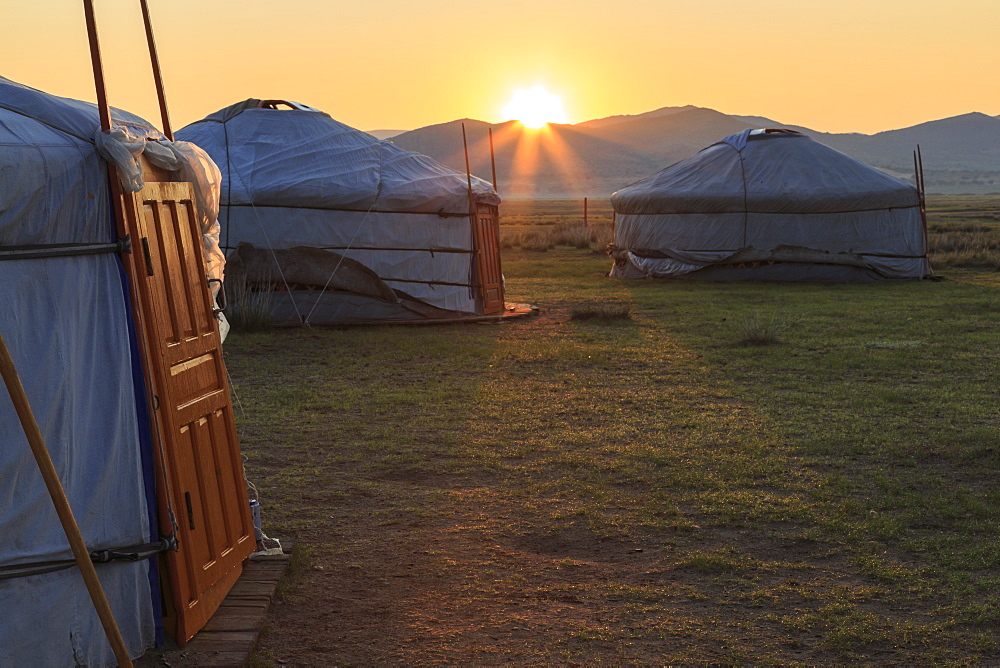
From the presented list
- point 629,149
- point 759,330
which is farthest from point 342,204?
point 629,149

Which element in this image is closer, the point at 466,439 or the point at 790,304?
the point at 466,439

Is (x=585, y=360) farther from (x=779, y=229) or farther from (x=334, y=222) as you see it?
(x=779, y=229)

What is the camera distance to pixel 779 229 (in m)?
17.8

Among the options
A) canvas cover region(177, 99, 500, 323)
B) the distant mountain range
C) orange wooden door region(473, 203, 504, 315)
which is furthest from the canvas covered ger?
the distant mountain range

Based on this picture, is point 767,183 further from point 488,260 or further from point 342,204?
point 342,204

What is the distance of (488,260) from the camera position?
13305mm

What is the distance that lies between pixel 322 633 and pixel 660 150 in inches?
6769

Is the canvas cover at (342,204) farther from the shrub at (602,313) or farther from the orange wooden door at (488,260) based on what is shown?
the shrub at (602,313)

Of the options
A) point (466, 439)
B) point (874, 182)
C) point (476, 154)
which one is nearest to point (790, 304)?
point (874, 182)

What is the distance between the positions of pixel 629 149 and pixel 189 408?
523 feet

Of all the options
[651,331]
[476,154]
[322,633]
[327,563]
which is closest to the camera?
[322,633]

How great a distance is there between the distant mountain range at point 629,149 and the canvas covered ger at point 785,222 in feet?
365

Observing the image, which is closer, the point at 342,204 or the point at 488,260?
the point at 342,204

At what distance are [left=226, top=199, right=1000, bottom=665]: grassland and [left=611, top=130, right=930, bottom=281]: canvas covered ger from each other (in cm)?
729
